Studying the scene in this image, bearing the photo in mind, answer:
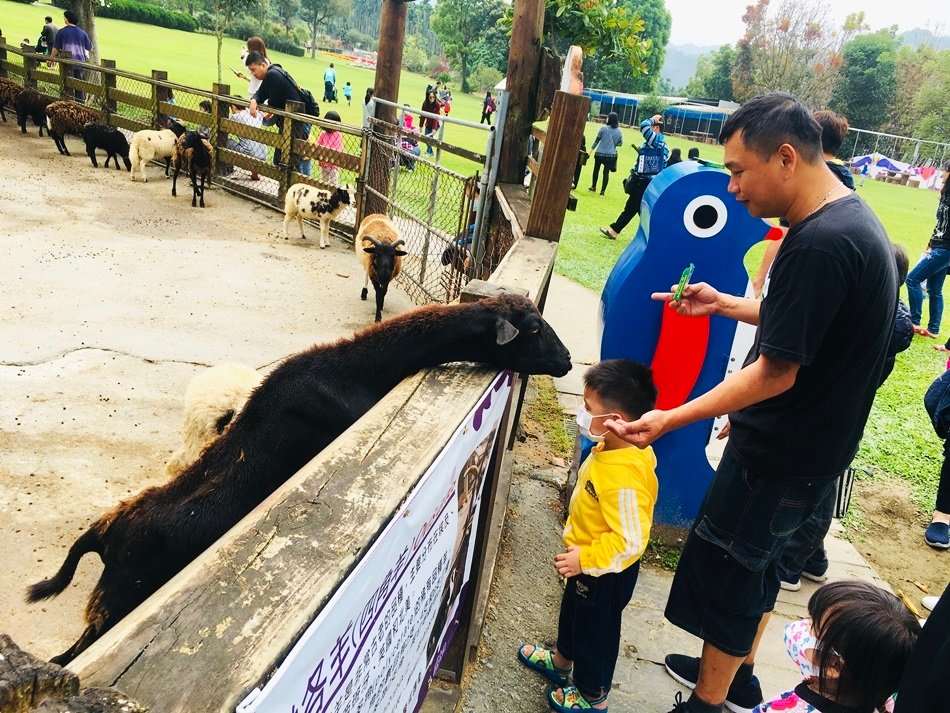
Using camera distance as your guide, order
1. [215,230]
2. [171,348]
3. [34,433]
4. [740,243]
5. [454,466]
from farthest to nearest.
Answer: [215,230], [171,348], [34,433], [740,243], [454,466]

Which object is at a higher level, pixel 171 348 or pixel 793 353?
pixel 793 353

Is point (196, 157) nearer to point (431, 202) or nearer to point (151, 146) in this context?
point (151, 146)

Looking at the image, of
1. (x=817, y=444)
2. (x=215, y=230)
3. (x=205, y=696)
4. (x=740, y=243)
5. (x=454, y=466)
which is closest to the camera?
(x=205, y=696)

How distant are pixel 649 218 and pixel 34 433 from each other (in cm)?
404

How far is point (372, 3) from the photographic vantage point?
157m

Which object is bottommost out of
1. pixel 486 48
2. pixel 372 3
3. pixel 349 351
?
pixel 349 351

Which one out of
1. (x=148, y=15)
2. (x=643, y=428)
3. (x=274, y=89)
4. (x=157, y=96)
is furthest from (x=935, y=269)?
(x=148, y=15)

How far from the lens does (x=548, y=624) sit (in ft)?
10.8

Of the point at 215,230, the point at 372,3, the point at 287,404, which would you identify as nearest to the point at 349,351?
the point at 287,404

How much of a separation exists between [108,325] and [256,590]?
19.6 feet

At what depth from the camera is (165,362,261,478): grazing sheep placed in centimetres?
390

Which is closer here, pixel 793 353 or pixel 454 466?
pixel 454 466

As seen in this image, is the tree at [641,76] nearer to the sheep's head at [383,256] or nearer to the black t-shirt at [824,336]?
the sheep's head at [383,256]

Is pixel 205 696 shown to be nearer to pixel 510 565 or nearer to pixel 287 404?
pixel 287 404
